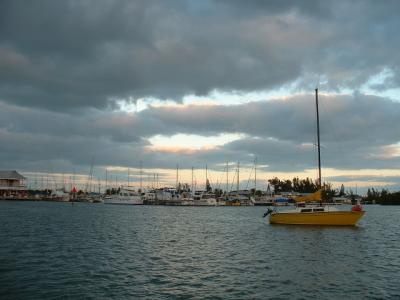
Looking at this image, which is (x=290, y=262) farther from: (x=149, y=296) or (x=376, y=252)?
(x=149, y=296)

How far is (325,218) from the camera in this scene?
5922 centimetres

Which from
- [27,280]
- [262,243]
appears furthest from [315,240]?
[27,280]

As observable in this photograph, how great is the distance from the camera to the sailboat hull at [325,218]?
59.1m

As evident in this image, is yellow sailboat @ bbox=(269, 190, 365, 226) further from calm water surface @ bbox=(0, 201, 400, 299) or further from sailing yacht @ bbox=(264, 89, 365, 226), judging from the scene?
calm water surface @ bbox=(0, 201, 400, 299)

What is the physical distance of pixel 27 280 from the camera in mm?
25578

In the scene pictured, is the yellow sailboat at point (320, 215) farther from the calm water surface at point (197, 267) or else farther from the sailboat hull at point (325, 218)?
the calm water surface at point (197, 267)

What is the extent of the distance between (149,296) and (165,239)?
28473mm

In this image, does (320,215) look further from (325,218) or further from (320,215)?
(325,218)

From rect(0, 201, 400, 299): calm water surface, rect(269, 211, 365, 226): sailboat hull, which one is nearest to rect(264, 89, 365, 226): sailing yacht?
rect(269, 211, 365, 226): sailboat hull

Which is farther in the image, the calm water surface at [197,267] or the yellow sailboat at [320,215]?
the yellow sailboat at [320,215]

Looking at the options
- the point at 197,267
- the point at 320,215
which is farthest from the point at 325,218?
the point at 197,267

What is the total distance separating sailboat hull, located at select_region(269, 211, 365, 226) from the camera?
59.1 metres

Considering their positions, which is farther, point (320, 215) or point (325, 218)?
point (325, 218)

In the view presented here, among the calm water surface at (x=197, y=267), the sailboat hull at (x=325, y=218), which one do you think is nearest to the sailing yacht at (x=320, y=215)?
the sailboat hull at (x=325, y=218)
